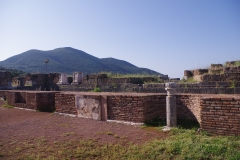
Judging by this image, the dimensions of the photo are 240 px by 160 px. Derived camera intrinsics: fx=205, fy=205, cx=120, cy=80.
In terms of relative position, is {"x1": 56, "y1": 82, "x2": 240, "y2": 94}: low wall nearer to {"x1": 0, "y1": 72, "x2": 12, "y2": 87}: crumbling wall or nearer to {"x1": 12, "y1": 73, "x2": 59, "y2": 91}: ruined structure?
{"x1": 12, "y1": 73, "x2": 59, "y2": 91}: ruined structure

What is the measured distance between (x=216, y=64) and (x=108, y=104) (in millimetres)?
7642

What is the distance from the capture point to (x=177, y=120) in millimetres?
6254

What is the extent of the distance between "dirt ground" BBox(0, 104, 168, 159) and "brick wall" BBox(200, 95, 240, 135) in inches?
45.3

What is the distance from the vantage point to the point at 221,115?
16.1ft

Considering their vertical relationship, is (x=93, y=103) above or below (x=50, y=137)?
above

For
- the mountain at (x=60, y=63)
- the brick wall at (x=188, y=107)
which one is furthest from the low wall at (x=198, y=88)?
the mountain at (x=60, y=63)

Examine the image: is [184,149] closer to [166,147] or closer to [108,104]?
[166,147]

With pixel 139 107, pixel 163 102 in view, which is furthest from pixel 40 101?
pixel 163 102

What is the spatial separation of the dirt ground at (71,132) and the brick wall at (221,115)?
3.78 ft

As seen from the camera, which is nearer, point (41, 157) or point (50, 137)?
point (41, 157)

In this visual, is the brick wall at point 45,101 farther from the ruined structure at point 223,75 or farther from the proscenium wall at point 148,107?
the ruined structure at point 223,75

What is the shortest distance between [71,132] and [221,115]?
3.92m

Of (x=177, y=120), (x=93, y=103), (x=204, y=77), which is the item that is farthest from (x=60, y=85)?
(x=177, y=120)

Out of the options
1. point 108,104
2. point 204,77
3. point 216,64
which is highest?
point 216,64
